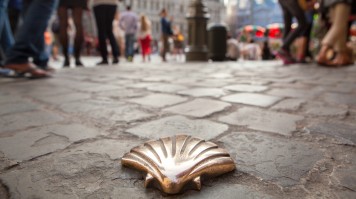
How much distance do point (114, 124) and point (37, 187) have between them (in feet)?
2.00

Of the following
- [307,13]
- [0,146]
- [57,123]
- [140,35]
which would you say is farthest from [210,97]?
[140,35]

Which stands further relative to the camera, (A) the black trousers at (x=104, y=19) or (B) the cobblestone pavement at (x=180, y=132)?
(A) the black trousers at (x=104, y=19)

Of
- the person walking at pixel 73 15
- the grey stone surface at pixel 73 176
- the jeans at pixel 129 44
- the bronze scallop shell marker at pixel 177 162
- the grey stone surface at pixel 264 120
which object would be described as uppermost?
the person walking at pixel 73 15

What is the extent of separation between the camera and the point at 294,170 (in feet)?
2.69

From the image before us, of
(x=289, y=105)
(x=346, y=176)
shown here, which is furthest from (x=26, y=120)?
(x=289, y=105)

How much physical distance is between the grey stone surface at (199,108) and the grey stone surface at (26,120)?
650 mm

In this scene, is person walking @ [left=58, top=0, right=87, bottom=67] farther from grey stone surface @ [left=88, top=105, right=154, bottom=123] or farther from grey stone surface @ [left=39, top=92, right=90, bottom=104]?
grey stone surface @ [left=88, top=105, right=154, bottom=123]

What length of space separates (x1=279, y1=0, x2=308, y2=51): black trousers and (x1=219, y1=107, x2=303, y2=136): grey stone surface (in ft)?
13.5

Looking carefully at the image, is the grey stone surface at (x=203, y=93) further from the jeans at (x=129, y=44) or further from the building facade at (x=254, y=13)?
the building facade at (x=254, y=13)

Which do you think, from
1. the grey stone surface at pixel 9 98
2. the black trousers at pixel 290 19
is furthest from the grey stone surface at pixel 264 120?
the black trousers at pixel 290 19

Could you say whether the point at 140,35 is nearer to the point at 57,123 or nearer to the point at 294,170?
the point at 57,123

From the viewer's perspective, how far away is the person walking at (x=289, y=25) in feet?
16.2

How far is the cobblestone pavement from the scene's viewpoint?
0.73m

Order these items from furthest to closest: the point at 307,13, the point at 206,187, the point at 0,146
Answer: the point at 307,13 → the point at 0,146 → the point at 206,187
